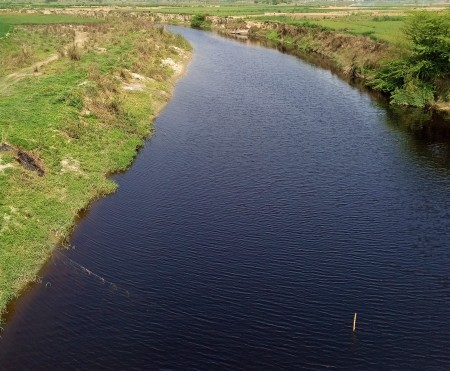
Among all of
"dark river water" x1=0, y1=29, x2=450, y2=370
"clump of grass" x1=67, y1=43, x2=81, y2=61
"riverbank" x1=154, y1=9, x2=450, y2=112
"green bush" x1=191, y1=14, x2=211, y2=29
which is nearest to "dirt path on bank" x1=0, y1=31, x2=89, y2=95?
"clump of grass" x1=67, y1=43, x2=81, y2=61

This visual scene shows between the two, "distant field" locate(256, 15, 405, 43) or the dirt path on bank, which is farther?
"distant field" locate(256, 15, 405, 43)

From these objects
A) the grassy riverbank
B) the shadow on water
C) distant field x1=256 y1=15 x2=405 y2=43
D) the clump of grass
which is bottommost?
the shadow on water

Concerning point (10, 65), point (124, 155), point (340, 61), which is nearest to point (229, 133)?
point (124, 155)

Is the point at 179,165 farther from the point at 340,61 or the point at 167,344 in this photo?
the point at 340,61

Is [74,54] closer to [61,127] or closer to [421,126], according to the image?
[61,127]

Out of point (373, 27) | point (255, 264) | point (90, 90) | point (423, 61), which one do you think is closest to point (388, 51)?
point (423, 61)

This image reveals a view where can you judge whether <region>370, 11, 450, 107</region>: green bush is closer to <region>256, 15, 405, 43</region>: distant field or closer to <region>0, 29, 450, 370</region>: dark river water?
<region>256, 15, 405, 43</region>: distant field

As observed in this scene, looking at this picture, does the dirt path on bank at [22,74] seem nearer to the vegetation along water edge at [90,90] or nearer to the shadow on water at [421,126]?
the vegetation along water edge at [90,90]
